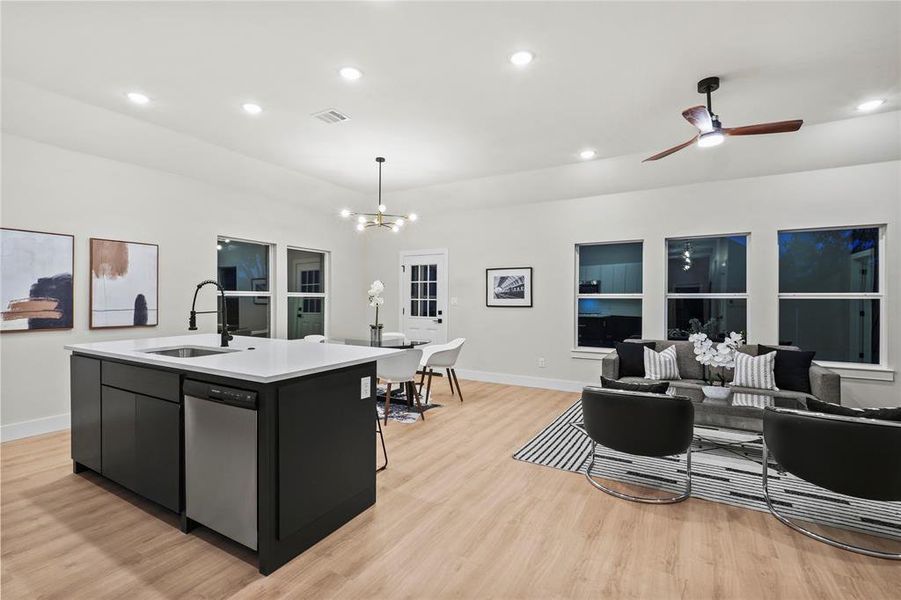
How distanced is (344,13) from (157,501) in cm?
309

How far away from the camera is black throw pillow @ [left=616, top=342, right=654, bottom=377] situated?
191 inches

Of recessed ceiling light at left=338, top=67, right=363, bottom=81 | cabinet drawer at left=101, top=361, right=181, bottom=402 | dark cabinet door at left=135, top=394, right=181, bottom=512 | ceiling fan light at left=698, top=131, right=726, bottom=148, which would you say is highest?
recessed ceiling light at left=338, top=67, right=363, bottom=81

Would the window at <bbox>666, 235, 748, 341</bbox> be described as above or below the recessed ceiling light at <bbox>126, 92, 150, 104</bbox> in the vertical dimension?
→ below

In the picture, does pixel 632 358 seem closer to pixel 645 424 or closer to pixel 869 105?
pixel 645 424

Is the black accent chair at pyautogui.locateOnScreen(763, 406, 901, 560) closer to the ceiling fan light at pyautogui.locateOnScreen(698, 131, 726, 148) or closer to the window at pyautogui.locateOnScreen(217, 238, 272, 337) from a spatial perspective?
the ceiling fan light at pyautogui.locateOnScreen(698, 131, 726, 148)

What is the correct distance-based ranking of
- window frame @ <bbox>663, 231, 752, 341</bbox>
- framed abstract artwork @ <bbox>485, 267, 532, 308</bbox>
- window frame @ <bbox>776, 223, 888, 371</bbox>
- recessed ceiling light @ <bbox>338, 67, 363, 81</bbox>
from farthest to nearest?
framed abstract artwork @ <bbox>485, 267, 532, 308</bbox>
window frame @ <bbox>663, 231, 752, 341</bbox>
window frame @ <bbox>776, 223, 888, 371</bbox>
recessed ceiling light @ <bbox>338, 67, 363, 81</bbox>

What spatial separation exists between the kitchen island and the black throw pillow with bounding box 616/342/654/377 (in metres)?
3.31

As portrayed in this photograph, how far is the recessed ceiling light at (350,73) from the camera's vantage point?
311cm

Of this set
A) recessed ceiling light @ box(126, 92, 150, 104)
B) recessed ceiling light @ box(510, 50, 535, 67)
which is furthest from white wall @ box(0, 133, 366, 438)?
recessed ceiling light @ box(510, 50, 535, 67)

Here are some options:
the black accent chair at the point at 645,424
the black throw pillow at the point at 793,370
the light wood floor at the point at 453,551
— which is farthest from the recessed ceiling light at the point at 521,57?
the black throw pillow at the point at 793,370

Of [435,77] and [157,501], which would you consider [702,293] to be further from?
[157,501]

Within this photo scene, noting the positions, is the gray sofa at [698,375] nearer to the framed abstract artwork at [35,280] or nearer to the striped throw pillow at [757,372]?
the striped throw pillow at [757,372]

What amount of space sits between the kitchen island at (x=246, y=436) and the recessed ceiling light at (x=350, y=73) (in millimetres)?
2026

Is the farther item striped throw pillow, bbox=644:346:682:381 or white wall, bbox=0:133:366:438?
striped throw pillow, bbox=644:346:682:381
